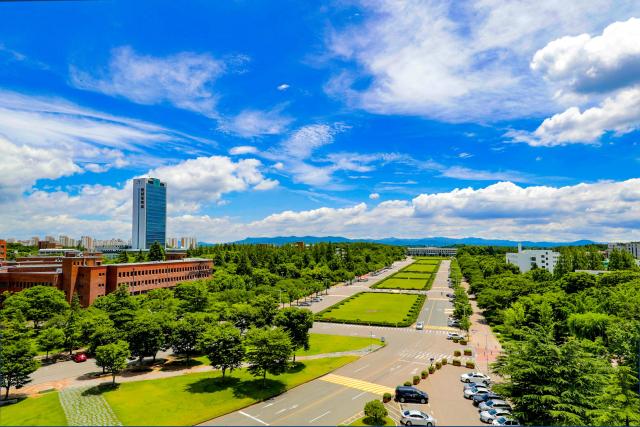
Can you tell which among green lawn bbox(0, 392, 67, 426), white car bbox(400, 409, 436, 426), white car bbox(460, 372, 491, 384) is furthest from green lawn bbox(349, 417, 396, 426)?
green lawn bbox(0, 392, 67, 426)

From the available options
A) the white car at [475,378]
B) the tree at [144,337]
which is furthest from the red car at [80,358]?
the white car at [475,378]

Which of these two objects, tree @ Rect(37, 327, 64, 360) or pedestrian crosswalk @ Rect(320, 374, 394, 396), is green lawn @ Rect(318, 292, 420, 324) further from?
tree @ Rect(37, 327, 64, 360)

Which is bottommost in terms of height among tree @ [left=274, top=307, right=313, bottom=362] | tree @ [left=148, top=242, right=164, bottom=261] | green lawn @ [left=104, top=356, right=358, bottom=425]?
green lawn @ [left=104, top=356, right=358, bottom=425]

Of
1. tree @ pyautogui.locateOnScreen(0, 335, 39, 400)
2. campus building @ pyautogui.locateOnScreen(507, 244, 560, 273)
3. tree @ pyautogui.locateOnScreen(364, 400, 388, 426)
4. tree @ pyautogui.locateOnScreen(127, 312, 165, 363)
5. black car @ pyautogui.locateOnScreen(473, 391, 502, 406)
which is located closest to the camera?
tree @ pyautogui.locateOnScreen(364, 400, 388, 426)

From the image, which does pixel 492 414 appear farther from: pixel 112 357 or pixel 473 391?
pixel 112 357

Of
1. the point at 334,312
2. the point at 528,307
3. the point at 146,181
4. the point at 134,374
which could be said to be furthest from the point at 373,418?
the point at 146,181
